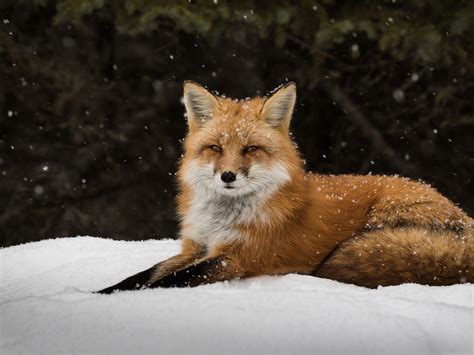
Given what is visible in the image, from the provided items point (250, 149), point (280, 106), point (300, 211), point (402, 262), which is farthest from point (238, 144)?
point (402, 262)

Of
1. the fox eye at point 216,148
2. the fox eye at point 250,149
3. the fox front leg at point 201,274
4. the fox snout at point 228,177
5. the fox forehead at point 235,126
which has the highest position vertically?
the fox forehead at point 235,126

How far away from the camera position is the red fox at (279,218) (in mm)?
3145

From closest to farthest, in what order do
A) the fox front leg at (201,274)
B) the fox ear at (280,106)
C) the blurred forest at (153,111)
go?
the fox front leg at (201,274) → the fox ear at (280,106) → the blurred forest at (153,111)

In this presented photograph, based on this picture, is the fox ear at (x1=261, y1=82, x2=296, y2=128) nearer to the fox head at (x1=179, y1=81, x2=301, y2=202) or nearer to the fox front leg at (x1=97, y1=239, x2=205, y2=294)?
the fox head at (x1=179, y1=81, x2=301, y2=202)

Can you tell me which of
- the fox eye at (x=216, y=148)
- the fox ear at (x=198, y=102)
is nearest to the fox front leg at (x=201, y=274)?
the fox eye at (x=216, y=148)

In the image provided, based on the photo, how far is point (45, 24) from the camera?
7.24m

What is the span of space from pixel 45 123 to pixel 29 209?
1.02 meters

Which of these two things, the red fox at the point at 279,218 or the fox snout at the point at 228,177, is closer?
the red fox at the point at 279,218

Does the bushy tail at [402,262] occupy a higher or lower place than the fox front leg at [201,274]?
higher

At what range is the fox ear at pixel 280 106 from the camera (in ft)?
12.2

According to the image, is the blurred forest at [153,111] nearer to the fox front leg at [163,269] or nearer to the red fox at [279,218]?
the red fox at [279,218]

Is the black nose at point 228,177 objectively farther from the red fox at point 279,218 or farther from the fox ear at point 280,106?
the fox ear at point 280,106

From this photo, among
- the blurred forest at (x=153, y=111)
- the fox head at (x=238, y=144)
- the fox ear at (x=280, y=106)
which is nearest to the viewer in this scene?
the fox head at (x=238, y=144)

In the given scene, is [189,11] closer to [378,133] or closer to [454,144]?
[378,133]
